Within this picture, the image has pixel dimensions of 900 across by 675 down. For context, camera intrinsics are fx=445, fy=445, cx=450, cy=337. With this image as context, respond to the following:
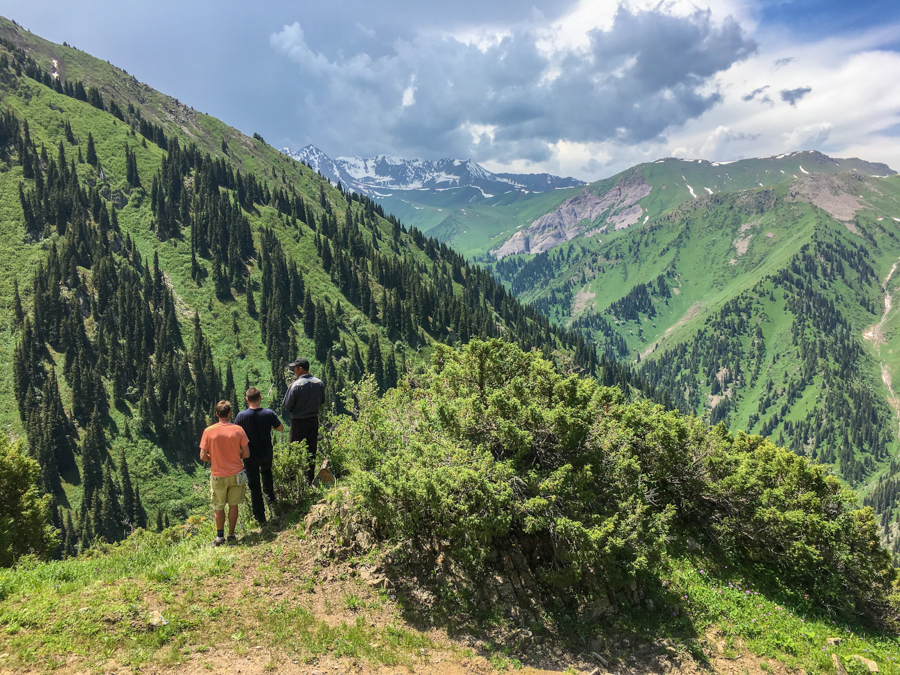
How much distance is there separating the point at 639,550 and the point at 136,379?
481ft

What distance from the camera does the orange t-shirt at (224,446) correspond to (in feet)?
42.4

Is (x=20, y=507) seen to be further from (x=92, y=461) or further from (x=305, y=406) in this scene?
(x=92, y=461)

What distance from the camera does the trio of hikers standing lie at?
13016 millimetres

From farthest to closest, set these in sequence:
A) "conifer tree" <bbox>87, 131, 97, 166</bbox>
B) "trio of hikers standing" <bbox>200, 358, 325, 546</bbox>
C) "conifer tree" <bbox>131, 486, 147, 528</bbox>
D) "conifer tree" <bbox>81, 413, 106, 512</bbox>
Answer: "conifer tree" <bbox>87, 131, 97, 166</bbox>
"conifer tree" <bbox>81, 413, 106, 512</bbox>
"conifer tree" <bbox>131, 486, 147, 528</bbox>
"trio of hikers standing" <bbox>200, 358, 325, 546</bbox>

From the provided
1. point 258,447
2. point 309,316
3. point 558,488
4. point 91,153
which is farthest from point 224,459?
point 91,153

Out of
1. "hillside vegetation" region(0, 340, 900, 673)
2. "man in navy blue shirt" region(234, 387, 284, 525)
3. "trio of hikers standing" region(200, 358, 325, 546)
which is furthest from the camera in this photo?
"man in navy blue shirt" region(234, 387, 284, 525)

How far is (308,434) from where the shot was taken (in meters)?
15.9

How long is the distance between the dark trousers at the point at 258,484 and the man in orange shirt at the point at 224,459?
45cm

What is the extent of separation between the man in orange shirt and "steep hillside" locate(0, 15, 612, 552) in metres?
66.3

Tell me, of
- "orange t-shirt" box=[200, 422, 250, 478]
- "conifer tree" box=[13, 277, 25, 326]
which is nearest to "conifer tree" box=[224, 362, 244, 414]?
"conifer tree" box=[13, 277, 25, 326]

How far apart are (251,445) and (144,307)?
148m

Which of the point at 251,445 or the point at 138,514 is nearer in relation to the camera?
the point at 251,445

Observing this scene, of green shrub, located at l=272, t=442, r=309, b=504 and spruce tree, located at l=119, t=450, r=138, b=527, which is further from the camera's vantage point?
spruce tree, located at l=119, t=450, r=138, b=527

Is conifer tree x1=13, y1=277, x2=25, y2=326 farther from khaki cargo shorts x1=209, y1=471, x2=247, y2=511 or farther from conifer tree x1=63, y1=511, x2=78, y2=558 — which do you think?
khaki cargo shorts x1=209, y1=471, x2=247, y2=511
